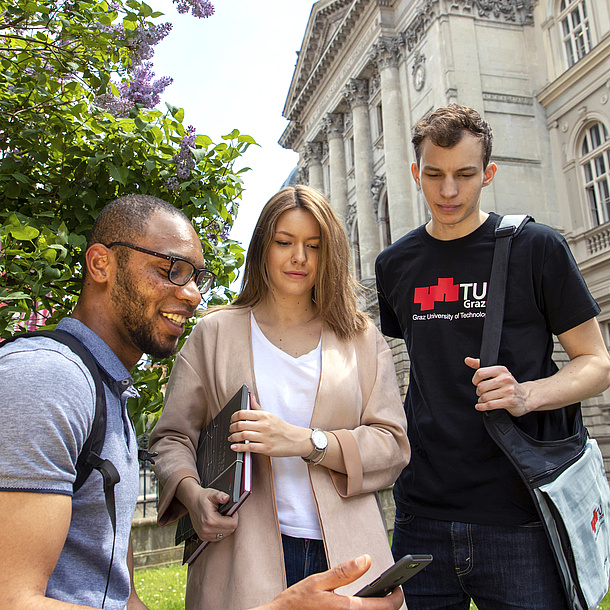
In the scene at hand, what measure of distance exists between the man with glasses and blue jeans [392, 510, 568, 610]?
70 centimetres

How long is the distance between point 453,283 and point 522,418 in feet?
1.94

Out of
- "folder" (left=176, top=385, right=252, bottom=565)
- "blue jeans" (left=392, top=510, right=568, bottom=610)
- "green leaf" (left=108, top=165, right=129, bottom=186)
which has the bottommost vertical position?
"blue jeans" (left=392, top=510, right=568, bottom=610)

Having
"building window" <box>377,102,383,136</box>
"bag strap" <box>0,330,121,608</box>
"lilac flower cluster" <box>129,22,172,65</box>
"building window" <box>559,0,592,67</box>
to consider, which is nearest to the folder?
"bag strap" <box>0,330,121,608</box>

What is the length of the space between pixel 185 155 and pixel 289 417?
152cm

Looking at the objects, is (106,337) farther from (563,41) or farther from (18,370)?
(563,41)

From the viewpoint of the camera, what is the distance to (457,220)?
8.29 ft

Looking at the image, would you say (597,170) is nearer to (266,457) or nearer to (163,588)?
(163,588)

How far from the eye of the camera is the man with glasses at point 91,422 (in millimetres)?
1189

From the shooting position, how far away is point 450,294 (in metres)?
2.51

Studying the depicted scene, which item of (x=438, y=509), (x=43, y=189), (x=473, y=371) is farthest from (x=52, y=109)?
(x=438, y=509)

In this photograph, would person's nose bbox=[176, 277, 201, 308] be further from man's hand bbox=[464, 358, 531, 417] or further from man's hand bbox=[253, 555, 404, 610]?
man's hand bbox=[464, 358, 531, 417]

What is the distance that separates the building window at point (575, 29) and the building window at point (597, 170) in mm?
2415

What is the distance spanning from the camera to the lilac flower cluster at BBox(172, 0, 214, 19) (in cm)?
354

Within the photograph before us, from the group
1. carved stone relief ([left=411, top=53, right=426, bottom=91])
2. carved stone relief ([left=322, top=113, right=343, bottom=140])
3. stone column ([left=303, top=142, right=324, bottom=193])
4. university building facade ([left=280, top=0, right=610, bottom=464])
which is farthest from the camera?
stone column ([left=303, top=142, right=324, bottom=193])
